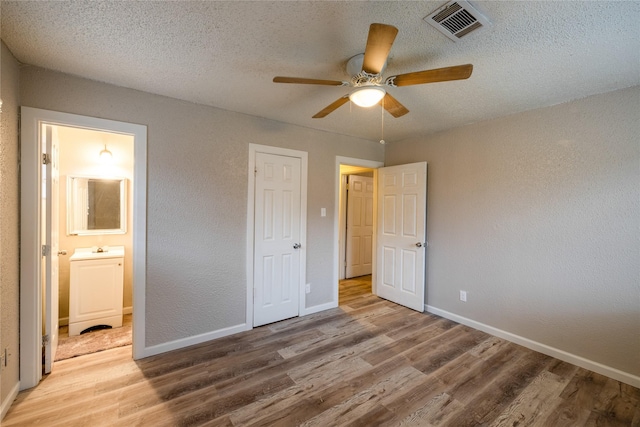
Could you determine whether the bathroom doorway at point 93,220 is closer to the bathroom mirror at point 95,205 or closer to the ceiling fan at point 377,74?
the bathroom mirror at point 95,205

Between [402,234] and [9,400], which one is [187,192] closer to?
[9,400]

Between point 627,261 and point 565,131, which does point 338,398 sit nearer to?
point 627,261

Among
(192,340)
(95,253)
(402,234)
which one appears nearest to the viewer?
(192,340)

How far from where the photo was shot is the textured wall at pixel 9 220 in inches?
64.1

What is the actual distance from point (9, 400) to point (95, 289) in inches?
52.3

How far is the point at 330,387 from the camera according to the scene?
6.49ft

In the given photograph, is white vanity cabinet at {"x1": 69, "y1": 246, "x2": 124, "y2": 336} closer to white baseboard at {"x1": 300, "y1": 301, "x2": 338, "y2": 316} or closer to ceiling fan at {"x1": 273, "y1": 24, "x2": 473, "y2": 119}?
white baseboard at {"x1": 300, "y1": 301, "x2": 338, "y2": 316}

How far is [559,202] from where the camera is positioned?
2416 mm

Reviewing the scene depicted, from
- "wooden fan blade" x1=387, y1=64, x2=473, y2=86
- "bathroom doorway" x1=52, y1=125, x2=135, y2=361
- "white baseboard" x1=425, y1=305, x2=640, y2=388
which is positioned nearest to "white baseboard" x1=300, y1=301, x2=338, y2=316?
"white baseboard" x1=425, y1=305, x2=640, y2=388

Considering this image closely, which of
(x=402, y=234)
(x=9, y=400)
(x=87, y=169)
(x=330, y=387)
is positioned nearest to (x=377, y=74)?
(x=330, y=387)

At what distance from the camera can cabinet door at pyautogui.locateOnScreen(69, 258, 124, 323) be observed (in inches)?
110

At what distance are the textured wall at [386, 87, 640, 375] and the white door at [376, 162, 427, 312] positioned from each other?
23cm

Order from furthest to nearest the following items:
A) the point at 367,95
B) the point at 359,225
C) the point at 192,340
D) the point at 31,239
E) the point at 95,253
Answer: the point at 359,225 → the point at 95,253 → the point at 192,340 → the point at 31,239 → the point at 367,95

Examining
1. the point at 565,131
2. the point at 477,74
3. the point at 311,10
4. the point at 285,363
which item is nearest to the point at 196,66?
the point at 311,10
